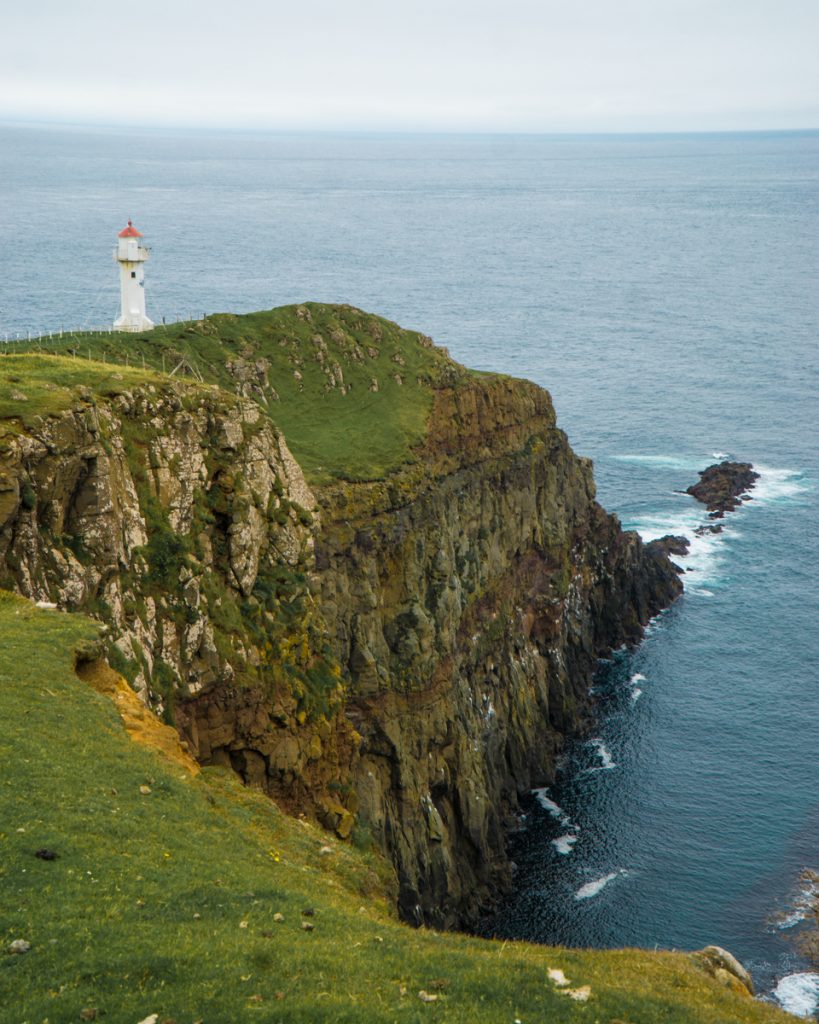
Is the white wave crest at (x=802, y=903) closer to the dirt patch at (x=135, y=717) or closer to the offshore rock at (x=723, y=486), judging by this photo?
the dirt patch at (x=135, y=717)

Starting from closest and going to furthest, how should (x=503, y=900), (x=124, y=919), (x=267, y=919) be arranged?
(x=124, y=919)
(x=267, y=919)
(x=503, y=900)

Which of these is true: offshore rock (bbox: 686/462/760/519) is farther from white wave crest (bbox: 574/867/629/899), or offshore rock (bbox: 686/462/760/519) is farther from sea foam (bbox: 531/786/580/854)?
white wave crest (bbox: 574/867/629/899)

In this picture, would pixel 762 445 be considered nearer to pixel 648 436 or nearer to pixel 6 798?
pixel 648 436

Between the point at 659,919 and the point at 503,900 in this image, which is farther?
the point at 503,900

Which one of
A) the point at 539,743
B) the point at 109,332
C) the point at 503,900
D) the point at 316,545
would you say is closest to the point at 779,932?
the point at 503,900

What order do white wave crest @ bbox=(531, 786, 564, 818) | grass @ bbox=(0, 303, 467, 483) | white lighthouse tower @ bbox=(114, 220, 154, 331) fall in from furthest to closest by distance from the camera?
white lighthouse tower @ bbox=(114, 220, 154, 331) < white wave crest @ bbox=(531, 786, 564, 818) < grass @ bbox=(0, 303, 467, 483)

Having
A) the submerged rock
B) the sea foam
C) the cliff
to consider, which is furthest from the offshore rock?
the submerged rock

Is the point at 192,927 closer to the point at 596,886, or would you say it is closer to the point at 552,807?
the point at 596,886
